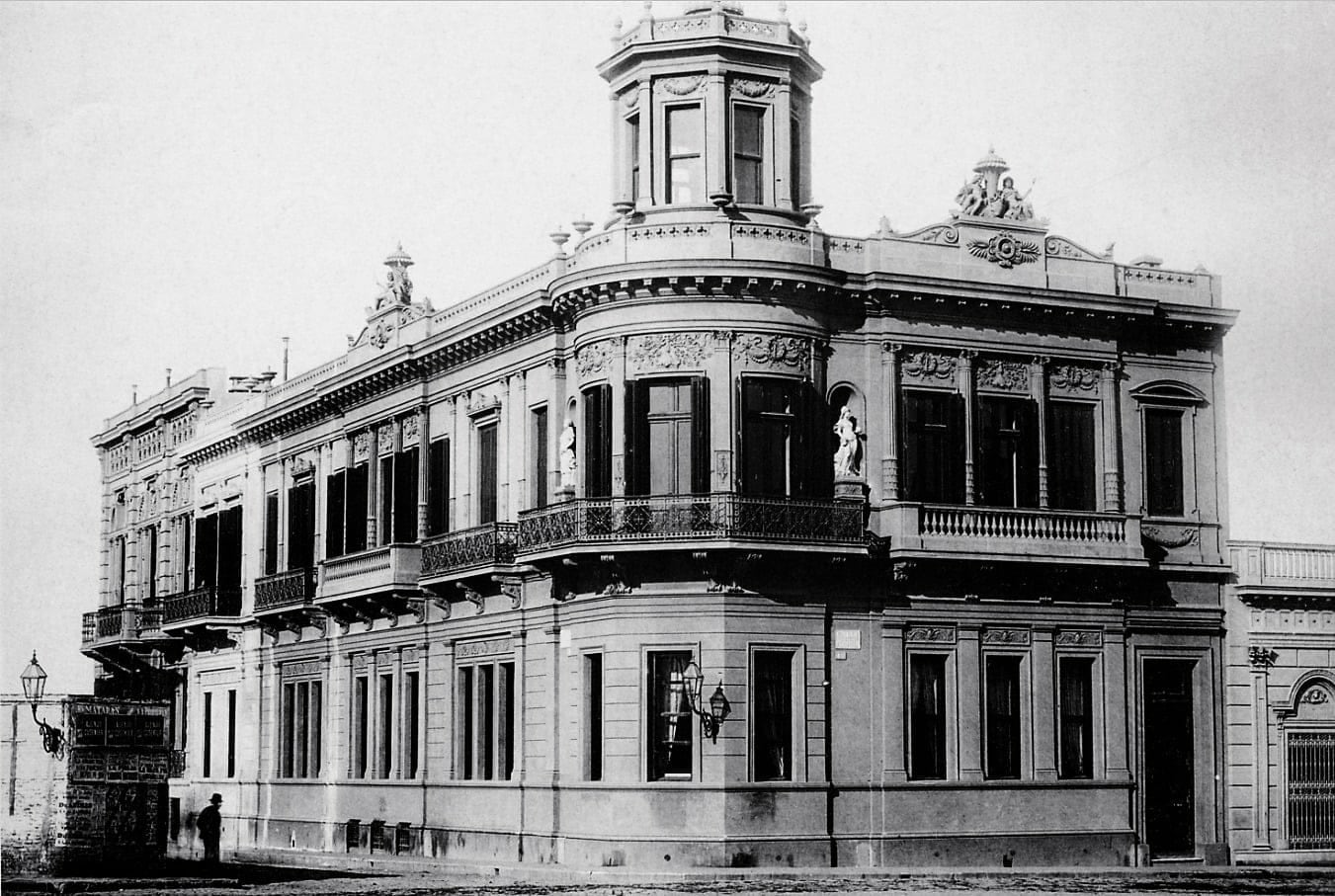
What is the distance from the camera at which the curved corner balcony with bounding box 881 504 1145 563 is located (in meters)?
35.9

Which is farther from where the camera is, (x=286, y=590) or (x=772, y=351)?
(x=286, y=590)

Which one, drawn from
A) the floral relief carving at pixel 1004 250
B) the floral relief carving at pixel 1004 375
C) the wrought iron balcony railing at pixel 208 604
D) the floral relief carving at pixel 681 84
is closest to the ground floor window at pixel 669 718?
the floral relief carving at pixel 1004 375

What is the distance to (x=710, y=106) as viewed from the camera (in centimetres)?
3616

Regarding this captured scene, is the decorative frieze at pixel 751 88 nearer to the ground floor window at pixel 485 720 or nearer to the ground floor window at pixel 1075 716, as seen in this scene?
the ground floor window at pixel 1075 716

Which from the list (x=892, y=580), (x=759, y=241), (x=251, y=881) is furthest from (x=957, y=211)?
(x=251, y=881)

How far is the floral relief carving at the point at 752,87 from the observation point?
36469mm

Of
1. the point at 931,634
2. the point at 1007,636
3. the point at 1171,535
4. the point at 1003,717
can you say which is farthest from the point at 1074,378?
the point at 1003,717

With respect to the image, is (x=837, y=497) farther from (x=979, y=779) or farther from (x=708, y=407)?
(x=979, y=779)

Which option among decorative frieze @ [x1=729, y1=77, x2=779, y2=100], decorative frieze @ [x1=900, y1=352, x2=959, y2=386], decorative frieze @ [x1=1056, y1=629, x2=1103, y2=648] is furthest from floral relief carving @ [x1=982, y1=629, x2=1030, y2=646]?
decorative frieze @ [x1=729, y1=77, x2=779, y2=100]

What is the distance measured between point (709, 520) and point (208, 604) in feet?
75.3

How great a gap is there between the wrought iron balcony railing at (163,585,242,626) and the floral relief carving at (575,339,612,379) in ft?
63.9

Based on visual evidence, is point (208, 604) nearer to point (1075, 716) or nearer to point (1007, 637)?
point (1007, 637)

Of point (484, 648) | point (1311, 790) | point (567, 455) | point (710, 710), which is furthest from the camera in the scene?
point (484, 648)

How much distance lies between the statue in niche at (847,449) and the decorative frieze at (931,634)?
2.88m
